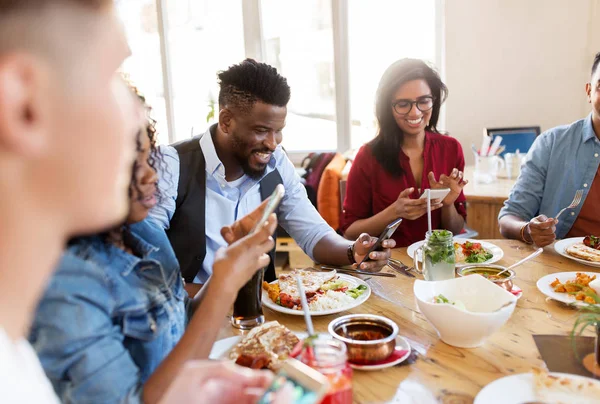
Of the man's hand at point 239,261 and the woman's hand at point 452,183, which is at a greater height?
the man's hand at point 239,261

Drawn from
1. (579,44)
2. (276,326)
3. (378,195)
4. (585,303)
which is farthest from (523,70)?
(276,326)

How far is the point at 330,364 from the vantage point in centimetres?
84

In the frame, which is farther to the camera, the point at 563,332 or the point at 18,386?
the point at 563,332

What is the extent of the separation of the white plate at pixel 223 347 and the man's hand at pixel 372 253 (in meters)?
0.48

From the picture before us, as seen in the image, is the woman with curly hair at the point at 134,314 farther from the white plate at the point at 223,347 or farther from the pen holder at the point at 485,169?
the pen holder at the point at 485,169

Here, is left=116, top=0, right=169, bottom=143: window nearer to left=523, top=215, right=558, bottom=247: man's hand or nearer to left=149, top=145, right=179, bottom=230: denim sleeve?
left=149, top=145, right=179, bottom=230: denim sleeve

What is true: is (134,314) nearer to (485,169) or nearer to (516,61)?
(485,169)

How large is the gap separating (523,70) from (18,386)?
12.3 feet

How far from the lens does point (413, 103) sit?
7.46 feet

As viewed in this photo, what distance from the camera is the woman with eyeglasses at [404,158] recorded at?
2.29 meters

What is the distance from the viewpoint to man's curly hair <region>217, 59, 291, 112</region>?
175 cm

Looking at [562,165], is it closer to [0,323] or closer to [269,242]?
[269,242]

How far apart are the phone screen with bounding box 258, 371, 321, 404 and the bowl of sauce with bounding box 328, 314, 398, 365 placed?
35cm

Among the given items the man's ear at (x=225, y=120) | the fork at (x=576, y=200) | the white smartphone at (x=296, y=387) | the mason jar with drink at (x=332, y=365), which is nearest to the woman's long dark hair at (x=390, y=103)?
the fork at (x=576, y=200)
